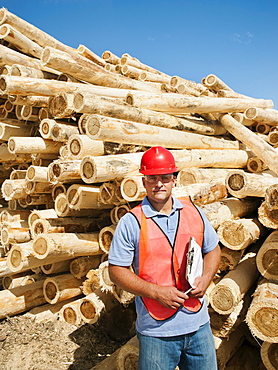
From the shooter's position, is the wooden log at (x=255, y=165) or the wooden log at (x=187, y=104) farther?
the wooden log at (x=255, y=165)

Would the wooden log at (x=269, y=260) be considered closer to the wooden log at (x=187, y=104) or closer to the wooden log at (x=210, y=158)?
the wooden log at (x=210, y=158)

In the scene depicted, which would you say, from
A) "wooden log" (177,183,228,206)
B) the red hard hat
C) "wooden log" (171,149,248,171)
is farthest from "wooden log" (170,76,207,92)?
the red hard hat

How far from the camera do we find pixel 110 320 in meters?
5.09

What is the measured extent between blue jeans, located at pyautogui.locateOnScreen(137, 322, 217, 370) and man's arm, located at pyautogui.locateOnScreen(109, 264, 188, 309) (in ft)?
1.05

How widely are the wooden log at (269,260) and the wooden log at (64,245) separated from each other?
265cm

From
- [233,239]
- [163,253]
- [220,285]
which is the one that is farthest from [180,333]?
[233,239]

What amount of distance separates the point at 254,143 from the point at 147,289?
445cm

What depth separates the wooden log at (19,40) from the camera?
259 inches

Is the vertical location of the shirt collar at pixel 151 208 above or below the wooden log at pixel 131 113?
below

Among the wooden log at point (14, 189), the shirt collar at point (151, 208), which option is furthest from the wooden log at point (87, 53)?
the shirt collar at point (151, 208)

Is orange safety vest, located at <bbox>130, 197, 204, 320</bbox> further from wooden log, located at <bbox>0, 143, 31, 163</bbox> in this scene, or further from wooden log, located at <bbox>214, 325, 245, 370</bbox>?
wooden log, located at <bbox>0, 143, 31, 163</bbox>

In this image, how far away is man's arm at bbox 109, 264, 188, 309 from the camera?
2.32 metres

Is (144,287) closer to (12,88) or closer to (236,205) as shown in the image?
(236,205)

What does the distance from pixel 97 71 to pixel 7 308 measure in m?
4.89
